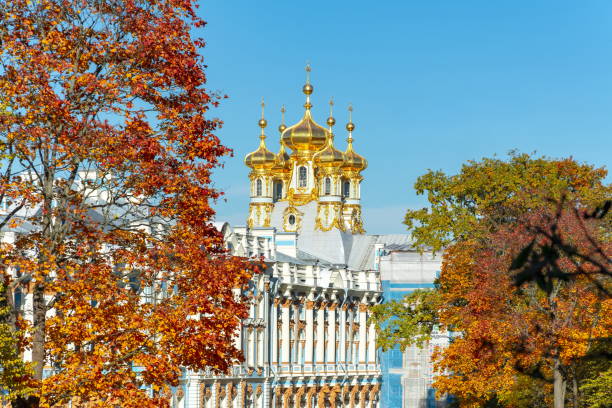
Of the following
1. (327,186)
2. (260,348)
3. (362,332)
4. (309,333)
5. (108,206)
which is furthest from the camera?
(327,186)

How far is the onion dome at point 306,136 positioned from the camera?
441 feet

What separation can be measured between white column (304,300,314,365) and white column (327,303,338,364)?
3493 mm

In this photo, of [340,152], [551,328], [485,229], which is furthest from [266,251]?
[340,152]

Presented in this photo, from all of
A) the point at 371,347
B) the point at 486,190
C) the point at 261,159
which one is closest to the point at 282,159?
the point at 261,159

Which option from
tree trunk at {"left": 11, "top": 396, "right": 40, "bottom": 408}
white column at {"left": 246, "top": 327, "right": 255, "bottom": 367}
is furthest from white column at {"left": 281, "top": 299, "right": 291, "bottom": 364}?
tree trunk at {"left": 11, "top": 396, "right": 40, "bottom": 408}

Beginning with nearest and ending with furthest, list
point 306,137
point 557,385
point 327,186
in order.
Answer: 1. point 557,385
2. point 327,186
3. point 306,137

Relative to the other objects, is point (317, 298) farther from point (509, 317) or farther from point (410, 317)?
point (509, 317)

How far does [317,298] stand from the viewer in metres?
87.6

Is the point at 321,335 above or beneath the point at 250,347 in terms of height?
above

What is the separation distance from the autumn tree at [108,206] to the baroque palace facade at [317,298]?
128 feet

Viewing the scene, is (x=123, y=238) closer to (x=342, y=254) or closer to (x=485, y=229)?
(x=485, y=229)

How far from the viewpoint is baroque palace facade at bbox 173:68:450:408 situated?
76.2m

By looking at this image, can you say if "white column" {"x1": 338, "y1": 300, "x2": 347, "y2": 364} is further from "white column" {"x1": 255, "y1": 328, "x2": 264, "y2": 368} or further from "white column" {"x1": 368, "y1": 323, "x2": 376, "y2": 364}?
"white column" {"x1": 255, "y1": 328, "x2": 264, "y2": 368}

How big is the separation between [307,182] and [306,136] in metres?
4.44
